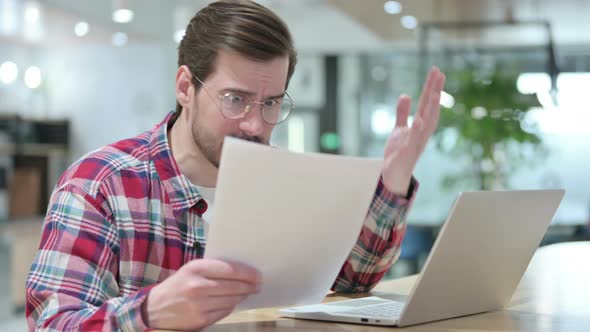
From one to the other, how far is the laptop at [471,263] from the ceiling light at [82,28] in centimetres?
497

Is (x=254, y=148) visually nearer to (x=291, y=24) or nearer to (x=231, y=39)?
(x=231, y=39)

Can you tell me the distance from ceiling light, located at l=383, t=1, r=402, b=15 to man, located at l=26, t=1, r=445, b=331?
173 inches

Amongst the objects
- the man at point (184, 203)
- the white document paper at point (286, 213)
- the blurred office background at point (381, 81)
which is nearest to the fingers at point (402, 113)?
the man at point (184, 203)

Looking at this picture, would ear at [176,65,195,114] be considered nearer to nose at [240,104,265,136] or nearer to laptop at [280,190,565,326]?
nose at [240,104,265,136]

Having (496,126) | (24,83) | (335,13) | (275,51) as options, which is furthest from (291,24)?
(275,51)

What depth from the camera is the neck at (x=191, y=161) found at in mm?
1623

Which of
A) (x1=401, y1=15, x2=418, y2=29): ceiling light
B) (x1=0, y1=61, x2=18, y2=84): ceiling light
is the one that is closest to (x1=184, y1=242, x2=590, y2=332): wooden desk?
(x1=401, y1=15, x2=418, y2=29): ceiling light

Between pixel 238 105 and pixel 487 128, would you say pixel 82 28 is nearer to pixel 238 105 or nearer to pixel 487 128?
pixel 487 128

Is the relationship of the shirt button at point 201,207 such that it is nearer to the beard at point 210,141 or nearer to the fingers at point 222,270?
the beard at point 210,141

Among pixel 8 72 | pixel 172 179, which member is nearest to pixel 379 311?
pixel 172 179

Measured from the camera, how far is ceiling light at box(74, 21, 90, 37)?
5.93m

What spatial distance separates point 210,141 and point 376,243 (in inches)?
16.5

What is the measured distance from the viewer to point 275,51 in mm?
1564

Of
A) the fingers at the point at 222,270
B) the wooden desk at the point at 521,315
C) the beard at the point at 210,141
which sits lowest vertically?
the wooden desk at the point at 521,315
